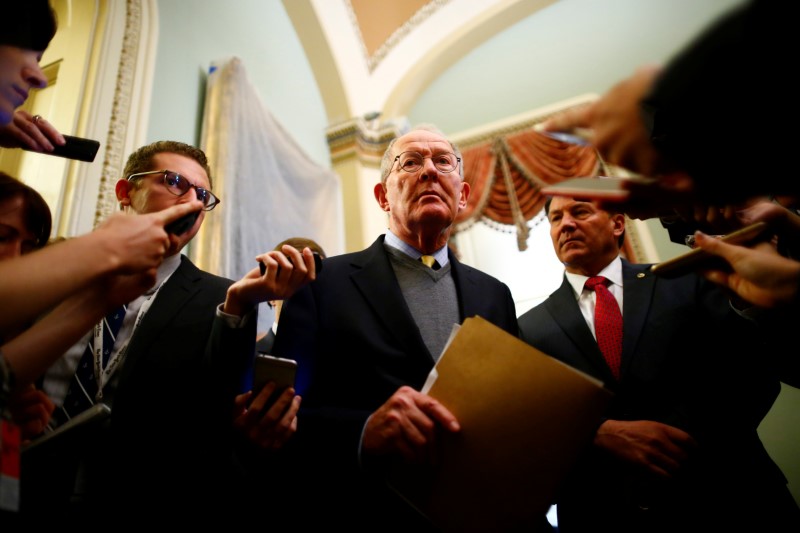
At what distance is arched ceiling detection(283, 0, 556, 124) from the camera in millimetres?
4004

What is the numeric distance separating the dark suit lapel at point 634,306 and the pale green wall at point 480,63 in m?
1.96

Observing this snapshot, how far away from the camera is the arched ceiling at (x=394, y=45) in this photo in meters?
4.00

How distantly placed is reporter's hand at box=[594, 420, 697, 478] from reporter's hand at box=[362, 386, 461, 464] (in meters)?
0.50

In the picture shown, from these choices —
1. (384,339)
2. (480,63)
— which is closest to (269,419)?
(384,339)

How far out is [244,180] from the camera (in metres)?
2.38

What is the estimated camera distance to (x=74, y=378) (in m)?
1.00

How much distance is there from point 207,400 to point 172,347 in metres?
0.15

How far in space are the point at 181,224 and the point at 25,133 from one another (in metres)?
0.46

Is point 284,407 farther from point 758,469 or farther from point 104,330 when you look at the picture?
point 758,469

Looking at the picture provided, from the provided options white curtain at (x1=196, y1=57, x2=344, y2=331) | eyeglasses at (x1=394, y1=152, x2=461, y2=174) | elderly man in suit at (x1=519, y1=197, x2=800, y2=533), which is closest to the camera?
elderly man in suit at (x1=519, y1=197, x2=800, y2=533)

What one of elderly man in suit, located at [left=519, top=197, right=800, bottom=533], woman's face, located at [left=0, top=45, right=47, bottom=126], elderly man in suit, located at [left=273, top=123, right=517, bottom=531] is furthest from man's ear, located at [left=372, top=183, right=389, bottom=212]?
woman's face, located at [left=0, top=45, right=47, bottom=126]

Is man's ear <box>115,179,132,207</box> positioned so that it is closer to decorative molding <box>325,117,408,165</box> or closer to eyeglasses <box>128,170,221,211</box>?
eyeglasses <box>128,170,221,211</box>

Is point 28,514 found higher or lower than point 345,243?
lower

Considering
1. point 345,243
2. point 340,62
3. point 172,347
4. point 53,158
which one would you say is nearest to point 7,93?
point 172,347
